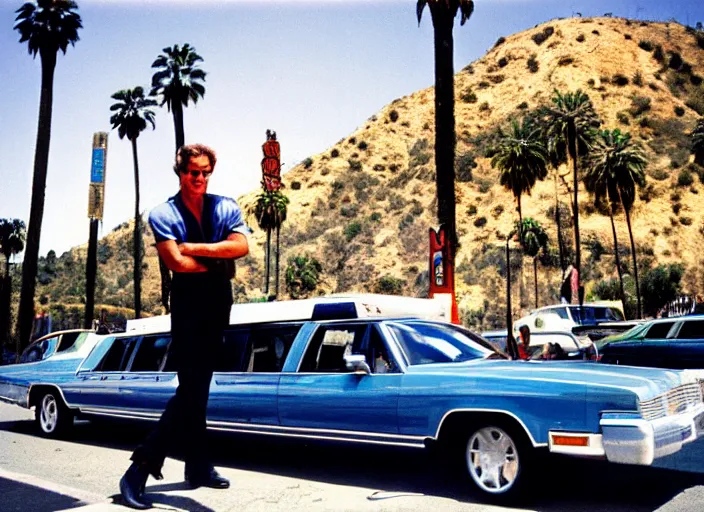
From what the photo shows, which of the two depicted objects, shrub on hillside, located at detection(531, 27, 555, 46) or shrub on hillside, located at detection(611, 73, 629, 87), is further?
shrub on hillside, located at detection(531, 27, 555, 46)

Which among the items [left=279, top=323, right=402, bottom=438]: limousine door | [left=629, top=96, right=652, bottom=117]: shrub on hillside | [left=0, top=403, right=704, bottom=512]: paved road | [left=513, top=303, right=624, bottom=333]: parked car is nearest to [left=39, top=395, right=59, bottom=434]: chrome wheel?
[left=0, top=403, right=704, bottom=512]: paved road

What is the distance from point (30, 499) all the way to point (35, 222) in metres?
23.3

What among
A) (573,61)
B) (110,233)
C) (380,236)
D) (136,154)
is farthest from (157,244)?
(110,233)

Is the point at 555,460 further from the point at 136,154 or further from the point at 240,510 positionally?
the point at 136,154

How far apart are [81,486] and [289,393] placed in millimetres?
1867

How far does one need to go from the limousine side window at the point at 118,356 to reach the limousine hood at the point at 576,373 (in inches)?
147

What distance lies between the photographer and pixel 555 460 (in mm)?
5664

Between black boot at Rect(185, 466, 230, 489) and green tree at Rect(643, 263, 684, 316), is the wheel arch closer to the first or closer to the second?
black boot at Rect(185, 466, 230, 489)

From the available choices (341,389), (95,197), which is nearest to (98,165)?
(95,197)

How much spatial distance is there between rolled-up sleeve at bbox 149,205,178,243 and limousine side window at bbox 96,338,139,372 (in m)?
4.27

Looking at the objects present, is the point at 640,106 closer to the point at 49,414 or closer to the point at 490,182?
the point at 490,182

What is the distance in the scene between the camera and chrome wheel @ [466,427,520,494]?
552cm

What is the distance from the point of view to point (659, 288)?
5250 cm

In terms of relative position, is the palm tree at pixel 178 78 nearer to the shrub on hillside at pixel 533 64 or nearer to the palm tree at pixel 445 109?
the palm tree at pixel 445 109
